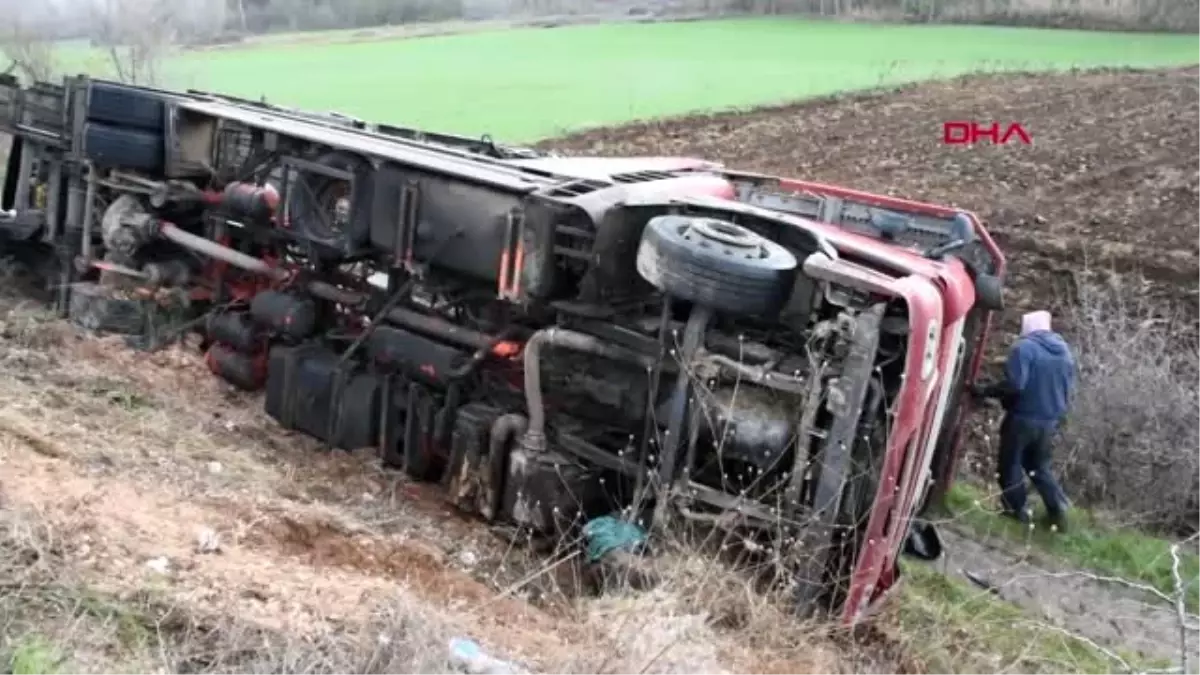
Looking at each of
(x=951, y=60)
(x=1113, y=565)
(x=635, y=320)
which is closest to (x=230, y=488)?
(x=635, y=320)

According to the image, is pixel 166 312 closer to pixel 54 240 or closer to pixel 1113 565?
pixel 54 240

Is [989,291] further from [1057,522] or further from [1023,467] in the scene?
[1057,522]

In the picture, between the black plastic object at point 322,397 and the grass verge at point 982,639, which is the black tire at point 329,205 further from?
the grass verge at point 982,639

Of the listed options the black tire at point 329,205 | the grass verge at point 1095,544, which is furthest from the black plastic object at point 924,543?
the black tire at point 329,205

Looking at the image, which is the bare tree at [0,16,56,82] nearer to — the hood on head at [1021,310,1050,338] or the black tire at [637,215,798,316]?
the hood on head at [1021,310,1050,338]

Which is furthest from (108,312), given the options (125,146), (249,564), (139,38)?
(139,38)

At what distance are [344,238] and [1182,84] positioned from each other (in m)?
20.1

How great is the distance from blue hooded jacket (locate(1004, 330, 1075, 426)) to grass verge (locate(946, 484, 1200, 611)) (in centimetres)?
58

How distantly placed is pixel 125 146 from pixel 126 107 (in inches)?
9.5

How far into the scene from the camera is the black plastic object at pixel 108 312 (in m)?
7.55

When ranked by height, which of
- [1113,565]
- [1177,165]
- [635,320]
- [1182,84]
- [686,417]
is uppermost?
[1182,84]

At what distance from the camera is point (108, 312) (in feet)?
24.8

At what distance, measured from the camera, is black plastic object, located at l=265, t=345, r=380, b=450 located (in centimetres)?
630

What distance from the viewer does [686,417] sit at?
5035mm
